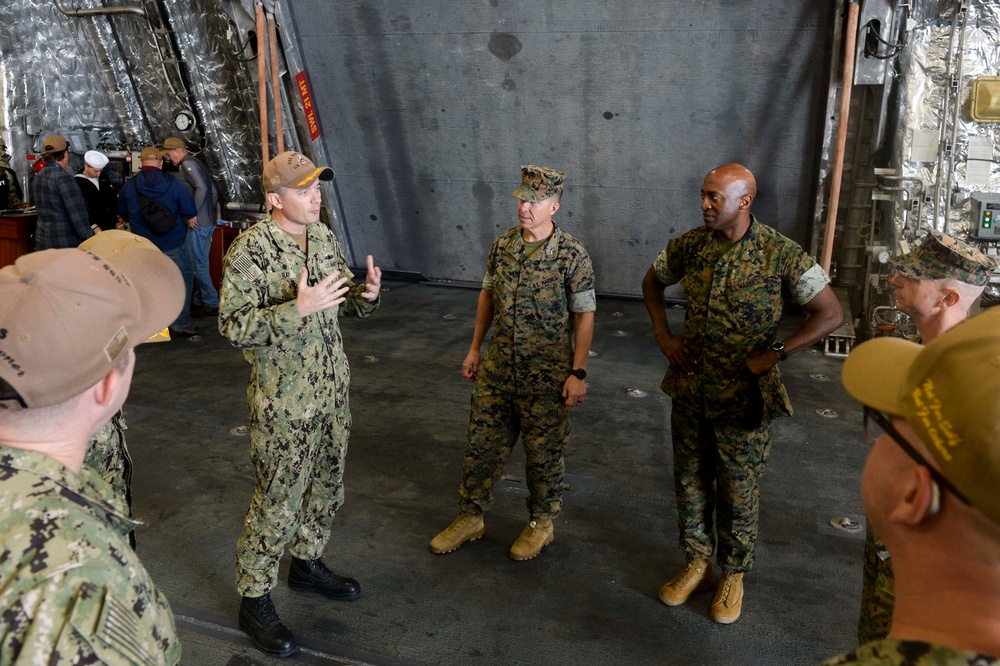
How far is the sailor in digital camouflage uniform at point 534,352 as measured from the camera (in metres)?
3.18

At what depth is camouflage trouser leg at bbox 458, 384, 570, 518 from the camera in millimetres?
3254

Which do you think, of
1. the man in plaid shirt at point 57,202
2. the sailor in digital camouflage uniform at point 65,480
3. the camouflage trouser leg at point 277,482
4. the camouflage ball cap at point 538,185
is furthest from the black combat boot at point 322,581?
the man in plaid shirt at point 57,202

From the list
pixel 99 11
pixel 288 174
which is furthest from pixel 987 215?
pixel 99 11

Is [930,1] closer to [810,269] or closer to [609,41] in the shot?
[609,41]

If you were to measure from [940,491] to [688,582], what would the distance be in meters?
2.27

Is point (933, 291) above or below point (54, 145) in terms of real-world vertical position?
below

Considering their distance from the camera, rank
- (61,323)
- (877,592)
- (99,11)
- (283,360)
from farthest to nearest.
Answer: (99,11)
(283,360)
(877,592)
(61,323)

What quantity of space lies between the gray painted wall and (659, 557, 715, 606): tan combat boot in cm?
413

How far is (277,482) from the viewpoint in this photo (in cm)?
271

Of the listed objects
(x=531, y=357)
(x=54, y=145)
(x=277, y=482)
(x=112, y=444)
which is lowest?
(x=277, y=482)

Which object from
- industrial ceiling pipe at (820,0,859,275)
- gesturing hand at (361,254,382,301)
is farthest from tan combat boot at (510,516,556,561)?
industrial ceiling pipe at (820,0,859,275)

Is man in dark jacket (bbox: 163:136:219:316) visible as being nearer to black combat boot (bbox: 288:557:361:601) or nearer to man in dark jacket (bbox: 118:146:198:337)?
man in dark jacket (bbox: 118:146:198:337)

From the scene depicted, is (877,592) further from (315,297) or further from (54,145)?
(54,145)

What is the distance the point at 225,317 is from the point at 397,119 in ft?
16.1
